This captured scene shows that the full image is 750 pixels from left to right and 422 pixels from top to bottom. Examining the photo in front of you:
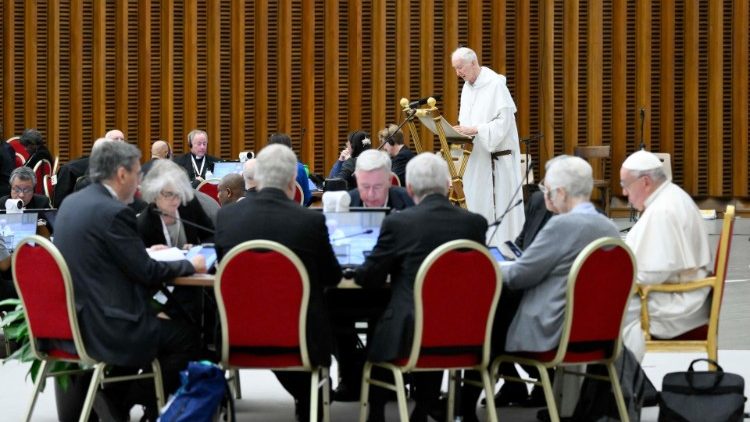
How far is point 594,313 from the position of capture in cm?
516

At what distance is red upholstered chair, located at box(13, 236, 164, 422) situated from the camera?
498 cm

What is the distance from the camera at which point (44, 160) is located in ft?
40.0

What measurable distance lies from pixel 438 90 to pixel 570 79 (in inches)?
60.5

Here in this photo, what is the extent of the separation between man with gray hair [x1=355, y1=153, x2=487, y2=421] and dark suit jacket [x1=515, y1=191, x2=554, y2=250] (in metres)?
1.43

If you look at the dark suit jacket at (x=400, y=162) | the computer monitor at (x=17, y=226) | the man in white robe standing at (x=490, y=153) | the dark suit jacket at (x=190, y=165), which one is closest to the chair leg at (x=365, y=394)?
the computer monitor at (x=17, y=226)

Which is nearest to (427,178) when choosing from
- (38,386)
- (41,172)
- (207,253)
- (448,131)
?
(207,253)

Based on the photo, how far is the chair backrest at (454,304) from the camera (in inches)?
193

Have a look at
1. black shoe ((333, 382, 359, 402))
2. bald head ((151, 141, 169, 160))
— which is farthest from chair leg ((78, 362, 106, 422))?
bald head ((151, 141, 169, 160))

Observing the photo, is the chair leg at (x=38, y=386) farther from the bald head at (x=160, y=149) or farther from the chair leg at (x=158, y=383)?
the bald head at (x=160, y=149)

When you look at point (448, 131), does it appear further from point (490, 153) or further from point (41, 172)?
point (41, 172)

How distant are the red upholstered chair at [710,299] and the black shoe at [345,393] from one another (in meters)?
1.36

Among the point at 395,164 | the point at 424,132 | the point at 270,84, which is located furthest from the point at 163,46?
the point at 395,164

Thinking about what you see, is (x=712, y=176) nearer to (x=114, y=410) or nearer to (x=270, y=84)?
(x=270, y=84)

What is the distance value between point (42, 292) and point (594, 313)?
205 centimetres
